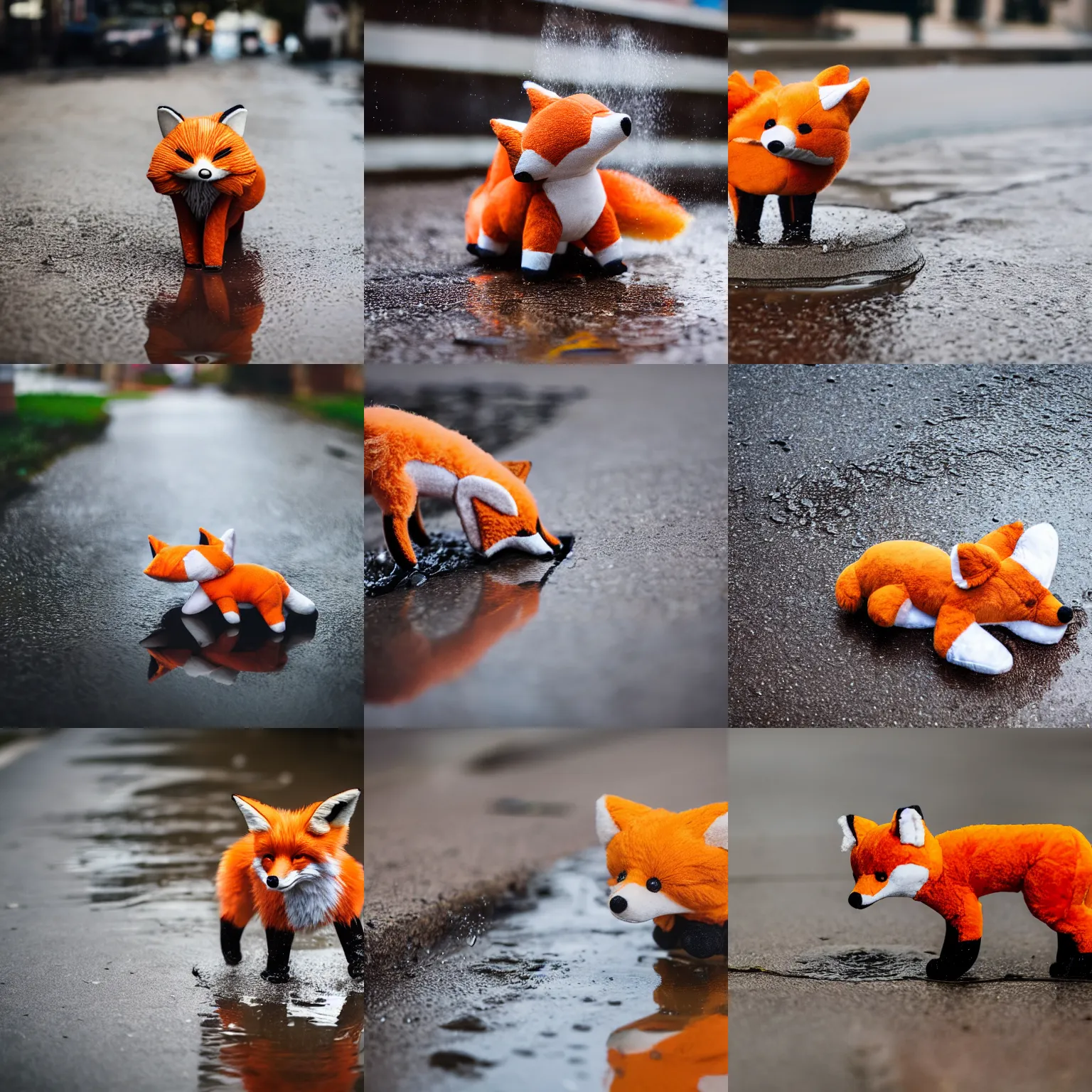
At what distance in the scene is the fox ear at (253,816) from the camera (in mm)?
1318

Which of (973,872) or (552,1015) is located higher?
(973,872)

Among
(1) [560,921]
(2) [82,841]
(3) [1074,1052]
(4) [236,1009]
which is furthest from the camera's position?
(2) [82,841]

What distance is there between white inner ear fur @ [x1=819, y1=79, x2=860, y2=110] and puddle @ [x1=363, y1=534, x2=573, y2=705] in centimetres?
65

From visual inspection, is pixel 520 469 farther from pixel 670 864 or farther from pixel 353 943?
pixel 353 943

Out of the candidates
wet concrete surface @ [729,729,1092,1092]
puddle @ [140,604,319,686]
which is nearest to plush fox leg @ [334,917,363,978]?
puddle @ [140,604,319,686]

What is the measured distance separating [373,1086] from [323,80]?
1.46 metres

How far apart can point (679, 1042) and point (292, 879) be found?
0.48 metres

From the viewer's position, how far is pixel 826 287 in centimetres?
139

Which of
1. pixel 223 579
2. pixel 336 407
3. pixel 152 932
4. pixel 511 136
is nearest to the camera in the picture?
pixel 511 136

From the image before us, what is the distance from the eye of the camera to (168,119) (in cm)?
138

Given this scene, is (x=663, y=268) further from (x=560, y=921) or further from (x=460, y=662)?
(x=560, y=921)

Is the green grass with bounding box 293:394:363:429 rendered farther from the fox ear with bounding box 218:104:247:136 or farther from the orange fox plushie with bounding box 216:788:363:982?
the orange fox plushie with bounding box 216:788:363:982

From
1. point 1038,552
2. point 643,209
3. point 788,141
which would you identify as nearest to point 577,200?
point 643,209

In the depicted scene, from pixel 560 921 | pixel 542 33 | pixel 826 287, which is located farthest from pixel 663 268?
pixel 560 921
